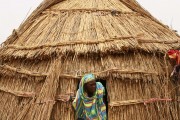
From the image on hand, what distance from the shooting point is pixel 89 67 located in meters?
5.93

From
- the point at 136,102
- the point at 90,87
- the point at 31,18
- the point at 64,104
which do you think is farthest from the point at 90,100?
the point at 31,18

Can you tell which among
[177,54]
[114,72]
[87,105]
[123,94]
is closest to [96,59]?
[114,72]

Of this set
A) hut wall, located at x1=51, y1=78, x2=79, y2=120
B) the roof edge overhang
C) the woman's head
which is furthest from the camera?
the roof edge overhang

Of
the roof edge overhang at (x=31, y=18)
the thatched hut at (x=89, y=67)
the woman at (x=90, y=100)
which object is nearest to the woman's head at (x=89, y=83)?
the woman at (x=90, y=100)

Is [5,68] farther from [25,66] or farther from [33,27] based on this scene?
[33,27]

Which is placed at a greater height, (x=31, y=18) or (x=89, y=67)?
(x=31, y=18)

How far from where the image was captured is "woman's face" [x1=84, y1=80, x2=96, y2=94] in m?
4.84

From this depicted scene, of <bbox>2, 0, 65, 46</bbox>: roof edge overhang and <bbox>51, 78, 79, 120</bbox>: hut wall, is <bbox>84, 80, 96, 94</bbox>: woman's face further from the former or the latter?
<bbox>2, 0, 65, 46</bbox>: roof edge overhang

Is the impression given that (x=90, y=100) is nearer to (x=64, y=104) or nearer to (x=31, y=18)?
(x=64, y=104)

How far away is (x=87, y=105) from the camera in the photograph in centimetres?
505

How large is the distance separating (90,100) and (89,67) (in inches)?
41.4

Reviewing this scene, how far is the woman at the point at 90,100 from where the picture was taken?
4961 millimetres

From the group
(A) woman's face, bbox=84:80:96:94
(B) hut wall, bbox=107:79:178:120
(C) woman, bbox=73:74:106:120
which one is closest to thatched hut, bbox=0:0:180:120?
(B) hut wall, bbox=107:79:178:120

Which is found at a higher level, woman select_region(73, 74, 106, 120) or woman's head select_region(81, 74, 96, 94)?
woman's head select_region(81, 74, 96, 94)
